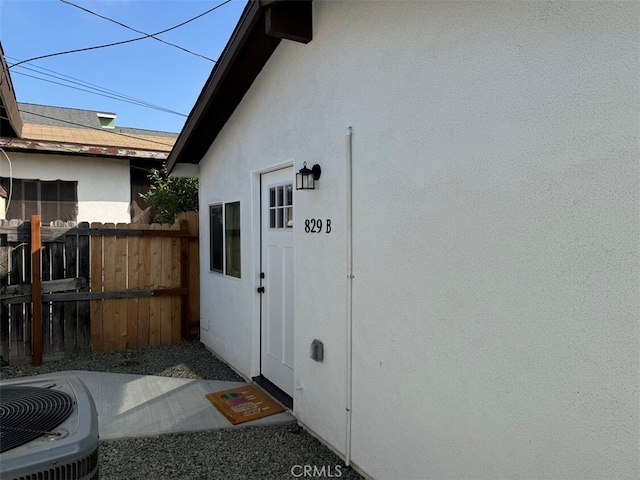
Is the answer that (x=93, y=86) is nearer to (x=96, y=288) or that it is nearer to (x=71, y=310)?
(x=96, y=288)

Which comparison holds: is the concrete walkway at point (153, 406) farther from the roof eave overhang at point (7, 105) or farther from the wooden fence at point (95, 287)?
the roof eave overhang at point (7, 105)

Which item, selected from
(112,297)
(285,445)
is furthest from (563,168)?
(112,297)

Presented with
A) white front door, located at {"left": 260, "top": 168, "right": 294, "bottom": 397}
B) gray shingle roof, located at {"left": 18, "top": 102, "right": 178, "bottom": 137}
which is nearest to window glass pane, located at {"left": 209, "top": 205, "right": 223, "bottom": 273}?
white front door, located at {"left": 260, "top": 168, "right": 294, "bottom": 397}

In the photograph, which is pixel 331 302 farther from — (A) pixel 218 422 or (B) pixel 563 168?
(B) pixel 563 168

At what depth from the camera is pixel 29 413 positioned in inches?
70.3

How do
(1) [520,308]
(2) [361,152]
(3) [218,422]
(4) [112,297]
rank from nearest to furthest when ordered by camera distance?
(1) [520,308], (2) [361,152], (3) [218,422], (4) [112,297]

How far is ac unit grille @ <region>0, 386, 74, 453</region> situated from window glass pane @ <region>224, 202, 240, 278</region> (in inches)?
157

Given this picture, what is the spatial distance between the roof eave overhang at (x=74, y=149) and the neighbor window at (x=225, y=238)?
435 centimetres

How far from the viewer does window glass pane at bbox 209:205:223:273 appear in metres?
6.75

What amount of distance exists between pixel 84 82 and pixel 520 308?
17.2m

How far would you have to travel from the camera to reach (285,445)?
396 cm

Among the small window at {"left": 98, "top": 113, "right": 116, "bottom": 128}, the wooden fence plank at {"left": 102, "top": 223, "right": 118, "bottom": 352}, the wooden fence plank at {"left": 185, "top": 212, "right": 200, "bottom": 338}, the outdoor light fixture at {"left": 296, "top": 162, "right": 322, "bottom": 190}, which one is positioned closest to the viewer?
the outdoor light fixture at {"left": 296, "top": 162, "right": 322, "bottom": 190}

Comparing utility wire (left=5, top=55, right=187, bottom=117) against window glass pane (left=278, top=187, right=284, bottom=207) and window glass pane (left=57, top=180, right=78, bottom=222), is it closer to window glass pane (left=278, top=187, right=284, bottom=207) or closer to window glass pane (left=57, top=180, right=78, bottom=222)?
window glass pane (left=57, top=180, right=78, bottom=222)

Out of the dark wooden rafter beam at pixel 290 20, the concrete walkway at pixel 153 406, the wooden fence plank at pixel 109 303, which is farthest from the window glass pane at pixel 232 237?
the dark wooden rafter beam at pixel 290 20
